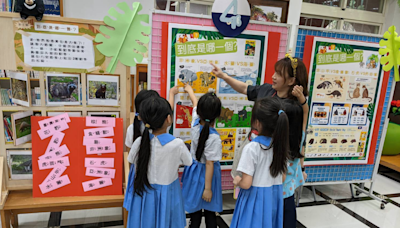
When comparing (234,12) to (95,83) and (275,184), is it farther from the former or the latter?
(275,184)

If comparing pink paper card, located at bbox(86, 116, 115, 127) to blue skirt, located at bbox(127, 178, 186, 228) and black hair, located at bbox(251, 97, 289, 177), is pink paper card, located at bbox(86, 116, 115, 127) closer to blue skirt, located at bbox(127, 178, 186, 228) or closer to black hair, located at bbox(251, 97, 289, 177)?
blue skirt, located at bbox(127, 178, 186, 228)

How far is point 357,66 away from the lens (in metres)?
2.46

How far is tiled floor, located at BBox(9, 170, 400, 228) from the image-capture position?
84.9 inches

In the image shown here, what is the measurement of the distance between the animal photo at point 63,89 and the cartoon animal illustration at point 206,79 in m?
0.95

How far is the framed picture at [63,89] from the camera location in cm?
175

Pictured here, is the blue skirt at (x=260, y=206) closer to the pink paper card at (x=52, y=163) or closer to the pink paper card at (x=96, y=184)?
the pink paper card at (x=96, y=184)

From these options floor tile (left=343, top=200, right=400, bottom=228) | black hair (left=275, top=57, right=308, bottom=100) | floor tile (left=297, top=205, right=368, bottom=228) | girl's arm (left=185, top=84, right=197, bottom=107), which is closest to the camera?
black hair (left=275, top=57, right=308, bottom=100)

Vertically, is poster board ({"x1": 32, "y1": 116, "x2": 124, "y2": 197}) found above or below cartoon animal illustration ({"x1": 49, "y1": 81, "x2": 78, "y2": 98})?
below


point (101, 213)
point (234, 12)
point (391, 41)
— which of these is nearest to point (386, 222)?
point (391, 41)

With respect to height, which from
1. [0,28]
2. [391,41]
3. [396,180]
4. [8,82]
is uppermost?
[391,41]

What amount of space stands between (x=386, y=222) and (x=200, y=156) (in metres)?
2.14

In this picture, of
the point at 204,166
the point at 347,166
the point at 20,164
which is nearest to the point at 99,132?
the point at 20,164

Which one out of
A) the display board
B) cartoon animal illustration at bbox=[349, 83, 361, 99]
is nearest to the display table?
the display board

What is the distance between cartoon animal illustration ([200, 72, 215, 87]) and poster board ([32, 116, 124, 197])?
74 centimetres
